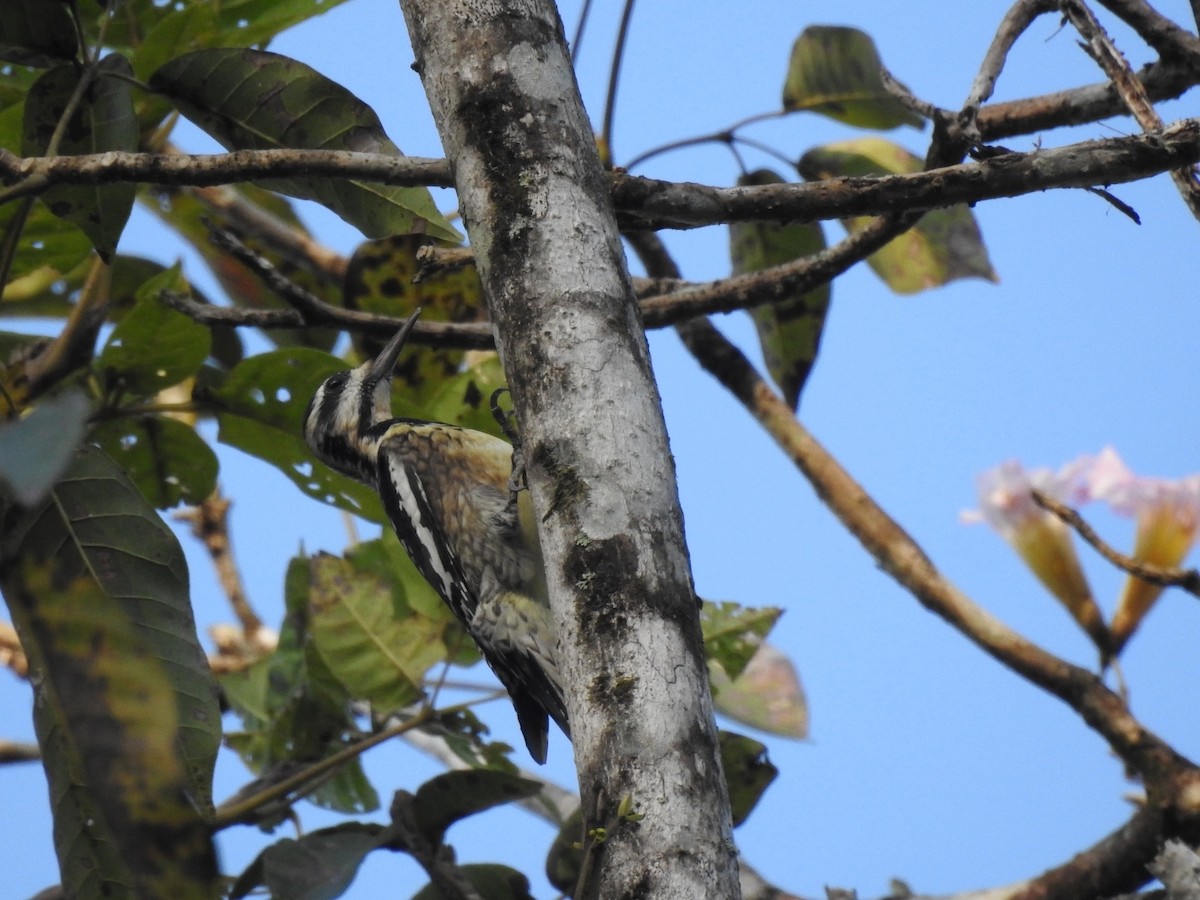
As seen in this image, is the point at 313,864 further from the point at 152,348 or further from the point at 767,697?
the point at 767,697

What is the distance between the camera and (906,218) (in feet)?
8.23

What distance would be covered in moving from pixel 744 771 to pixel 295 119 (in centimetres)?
152

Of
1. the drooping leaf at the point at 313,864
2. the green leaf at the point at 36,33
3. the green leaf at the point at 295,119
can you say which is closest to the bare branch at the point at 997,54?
the green leaf at the point at 295,119

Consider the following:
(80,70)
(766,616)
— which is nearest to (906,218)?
(766,616)

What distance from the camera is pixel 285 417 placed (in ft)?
9.20

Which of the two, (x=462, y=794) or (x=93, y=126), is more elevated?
(x=93, y=126)

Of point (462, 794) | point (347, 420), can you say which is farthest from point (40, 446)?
point (347, 420)

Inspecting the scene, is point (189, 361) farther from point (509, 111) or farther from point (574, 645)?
point (574, 645)

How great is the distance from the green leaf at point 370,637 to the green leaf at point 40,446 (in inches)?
88.5

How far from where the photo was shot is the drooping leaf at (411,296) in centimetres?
335

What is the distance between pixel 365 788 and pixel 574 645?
2.08 metres

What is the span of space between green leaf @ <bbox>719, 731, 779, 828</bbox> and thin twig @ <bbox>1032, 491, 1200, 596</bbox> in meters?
0.74

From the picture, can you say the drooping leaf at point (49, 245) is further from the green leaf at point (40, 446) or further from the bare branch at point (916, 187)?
the green leaf at point (40, 446)

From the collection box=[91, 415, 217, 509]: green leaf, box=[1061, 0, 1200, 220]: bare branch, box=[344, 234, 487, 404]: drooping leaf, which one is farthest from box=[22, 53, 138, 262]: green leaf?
box=[1061, 0, 1200, 220]: bare branch
